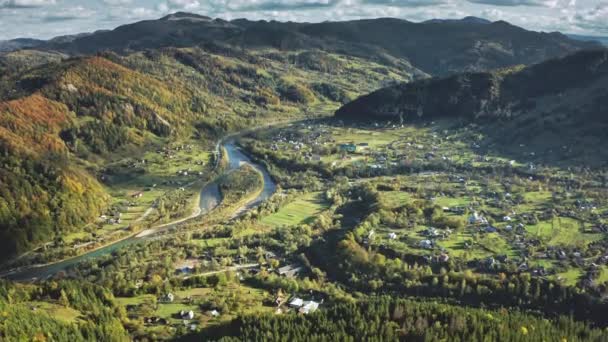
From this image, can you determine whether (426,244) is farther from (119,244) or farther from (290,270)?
(119,244)

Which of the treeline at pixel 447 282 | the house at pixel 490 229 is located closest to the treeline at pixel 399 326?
the treeline at pixel 447 282

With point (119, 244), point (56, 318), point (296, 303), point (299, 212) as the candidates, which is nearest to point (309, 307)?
point (296, 303)

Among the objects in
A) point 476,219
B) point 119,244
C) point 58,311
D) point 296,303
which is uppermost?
point 476,219

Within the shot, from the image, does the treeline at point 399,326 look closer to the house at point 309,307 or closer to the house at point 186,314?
the house at point 309,307

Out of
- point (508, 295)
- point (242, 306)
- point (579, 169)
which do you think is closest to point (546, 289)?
point (508, 295)

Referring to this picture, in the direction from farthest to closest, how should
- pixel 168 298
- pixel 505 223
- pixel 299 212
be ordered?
pixel 299 212, pixel 505 223, pixel 168 298

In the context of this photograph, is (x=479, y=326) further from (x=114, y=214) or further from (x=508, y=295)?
(x=114, y=214)

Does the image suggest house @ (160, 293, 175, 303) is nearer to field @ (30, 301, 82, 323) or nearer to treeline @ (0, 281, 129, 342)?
treeline @ (0, 281, 129, 342)
